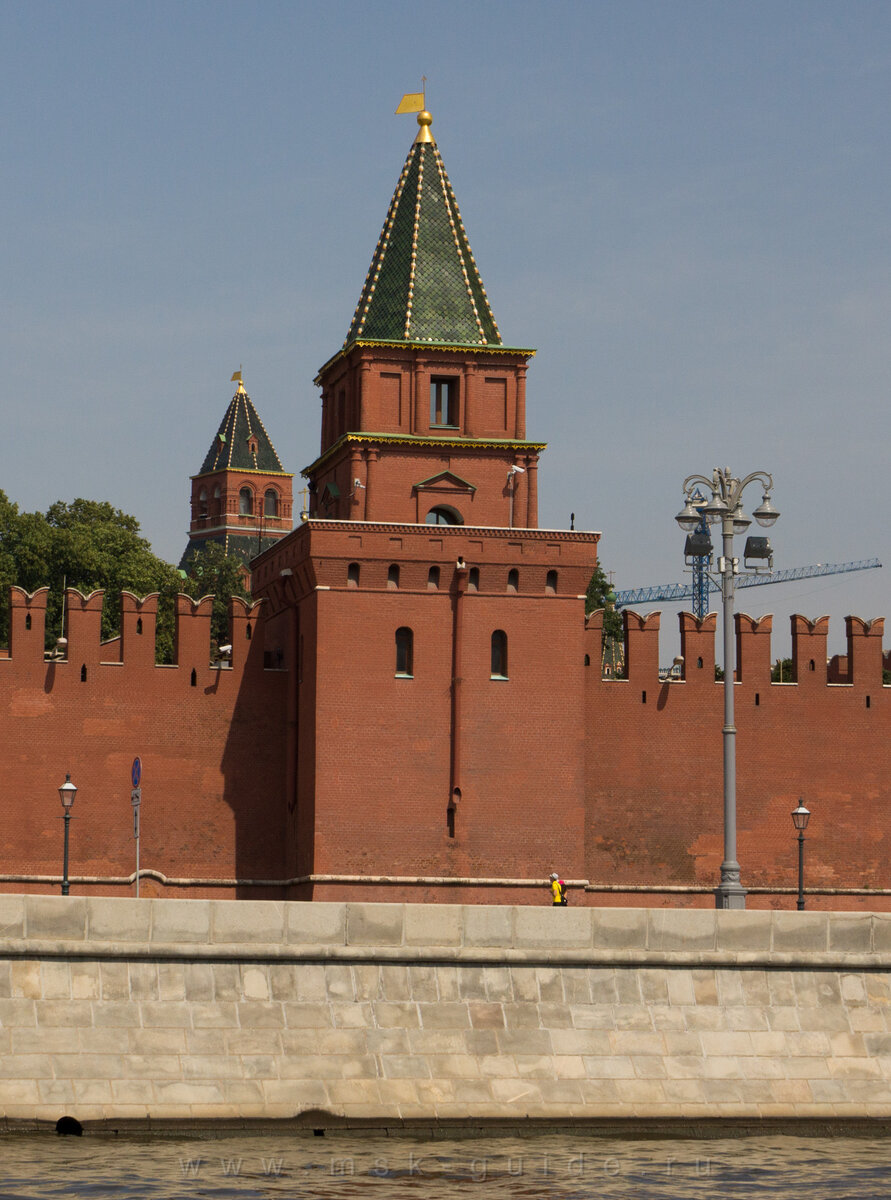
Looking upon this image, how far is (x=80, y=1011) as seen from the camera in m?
23.6

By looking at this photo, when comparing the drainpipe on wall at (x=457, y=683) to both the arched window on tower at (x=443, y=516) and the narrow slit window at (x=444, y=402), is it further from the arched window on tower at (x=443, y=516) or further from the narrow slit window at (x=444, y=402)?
the narrow slit window at (x=444, y=402)

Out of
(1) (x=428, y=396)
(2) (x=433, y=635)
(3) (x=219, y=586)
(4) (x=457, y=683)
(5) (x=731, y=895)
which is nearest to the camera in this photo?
(5) (x=731, y=895)

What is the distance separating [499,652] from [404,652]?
73.5 inches

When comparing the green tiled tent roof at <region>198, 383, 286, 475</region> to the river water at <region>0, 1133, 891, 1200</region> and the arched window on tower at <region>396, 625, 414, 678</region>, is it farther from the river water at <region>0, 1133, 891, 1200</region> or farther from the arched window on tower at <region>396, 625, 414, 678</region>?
the river water at <region>0, 1133, 891, 1200</region>

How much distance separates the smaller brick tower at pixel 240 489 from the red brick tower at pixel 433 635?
72153 mm

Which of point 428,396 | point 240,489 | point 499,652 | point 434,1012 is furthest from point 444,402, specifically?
point 240,489

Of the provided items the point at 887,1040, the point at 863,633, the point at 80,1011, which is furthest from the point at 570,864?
the point at 80,1011

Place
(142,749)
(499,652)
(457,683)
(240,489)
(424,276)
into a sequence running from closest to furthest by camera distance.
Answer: (457,683) < (499,652) < (142,749) < (424,276) < (240,489)

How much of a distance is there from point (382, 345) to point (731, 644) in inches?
516

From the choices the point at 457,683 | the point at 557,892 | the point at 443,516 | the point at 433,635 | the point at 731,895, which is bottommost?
the point at 557,892

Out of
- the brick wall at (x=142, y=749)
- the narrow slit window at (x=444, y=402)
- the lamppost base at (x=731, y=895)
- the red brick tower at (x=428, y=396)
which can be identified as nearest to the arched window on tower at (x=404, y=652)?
the red brick tower at (x=428, y=396)

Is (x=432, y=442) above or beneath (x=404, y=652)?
above

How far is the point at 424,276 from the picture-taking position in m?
40.3

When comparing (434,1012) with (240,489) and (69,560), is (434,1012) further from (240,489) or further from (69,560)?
(240,489)
